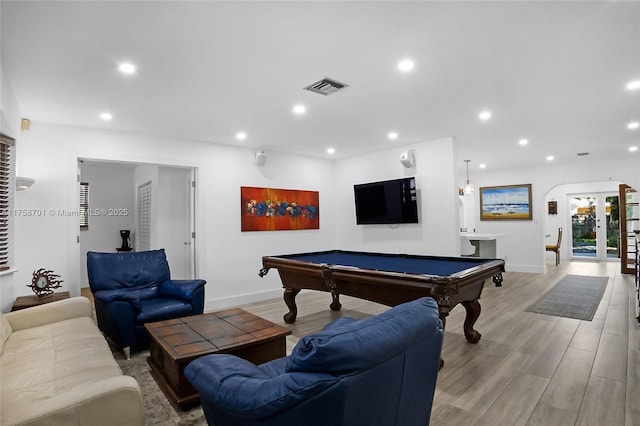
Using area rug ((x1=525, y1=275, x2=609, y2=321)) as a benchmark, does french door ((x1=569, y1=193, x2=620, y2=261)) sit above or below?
above

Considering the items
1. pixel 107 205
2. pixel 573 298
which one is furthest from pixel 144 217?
pixel 573 298

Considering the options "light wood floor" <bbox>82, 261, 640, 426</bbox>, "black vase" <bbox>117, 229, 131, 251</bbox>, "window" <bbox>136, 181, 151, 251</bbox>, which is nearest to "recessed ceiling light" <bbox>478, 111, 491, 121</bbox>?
"light wood floor" <bbox>82, 261, 640, 426</bbox>

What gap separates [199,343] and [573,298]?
5544 mm

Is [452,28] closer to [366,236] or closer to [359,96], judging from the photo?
[359,96]

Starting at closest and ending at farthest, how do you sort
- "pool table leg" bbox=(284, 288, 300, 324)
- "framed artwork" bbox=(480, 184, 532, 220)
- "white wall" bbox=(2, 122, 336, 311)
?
1. "white wall" bbox=(2, 122, 336, 311)
2. "pool table leg" bbox=(284, 288, 300, 324)
3. "framed artwork" bbox=(480, 184, 532, 220)

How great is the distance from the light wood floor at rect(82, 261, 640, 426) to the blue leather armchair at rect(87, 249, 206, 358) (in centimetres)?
114

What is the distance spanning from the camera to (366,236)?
6055 millimetres

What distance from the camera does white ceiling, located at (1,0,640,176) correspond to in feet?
6.48

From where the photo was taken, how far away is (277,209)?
18.6 ft

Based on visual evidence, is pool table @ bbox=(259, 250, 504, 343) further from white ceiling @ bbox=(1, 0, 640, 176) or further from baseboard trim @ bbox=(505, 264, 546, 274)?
baseboard trim @ bbox=(505, 264, 546, 274)

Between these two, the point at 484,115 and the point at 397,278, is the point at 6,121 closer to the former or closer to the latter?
the point at 397,278

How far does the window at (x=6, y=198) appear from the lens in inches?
110

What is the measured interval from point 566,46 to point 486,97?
97 centimetres

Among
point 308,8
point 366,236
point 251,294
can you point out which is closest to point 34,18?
point 308,8
